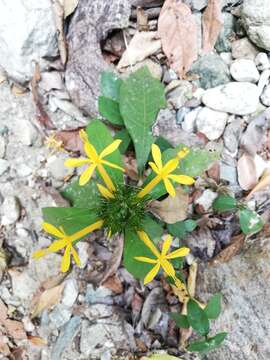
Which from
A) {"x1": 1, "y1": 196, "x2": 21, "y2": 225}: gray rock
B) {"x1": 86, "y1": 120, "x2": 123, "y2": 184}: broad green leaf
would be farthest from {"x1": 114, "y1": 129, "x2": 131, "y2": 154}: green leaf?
{"x1": 1, "y1": 196, "x2": 21, "y2": 225}: gray rock

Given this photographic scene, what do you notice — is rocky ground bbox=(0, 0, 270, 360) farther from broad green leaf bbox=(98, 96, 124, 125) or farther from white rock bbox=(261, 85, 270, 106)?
broad green leaf bbox=(98, 96, 124, 125)

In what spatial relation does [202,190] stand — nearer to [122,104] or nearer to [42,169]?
[122,104]

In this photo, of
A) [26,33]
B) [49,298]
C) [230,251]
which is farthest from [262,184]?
[26,33]

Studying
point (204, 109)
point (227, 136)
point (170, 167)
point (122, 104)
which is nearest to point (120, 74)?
point (122, 104)

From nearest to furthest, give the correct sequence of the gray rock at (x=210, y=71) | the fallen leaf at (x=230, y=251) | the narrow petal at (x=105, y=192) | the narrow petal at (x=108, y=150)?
the narrow petal at (x=108, y=150), the narrow petal at (x=105, y=192), the fallen leaf at (x=230, y=251), the gray rock at (x=210, y=71)

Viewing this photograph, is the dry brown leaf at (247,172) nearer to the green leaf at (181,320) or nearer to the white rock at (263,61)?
the white rock at (263,61)

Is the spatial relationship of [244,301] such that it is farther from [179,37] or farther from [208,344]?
[179,37]

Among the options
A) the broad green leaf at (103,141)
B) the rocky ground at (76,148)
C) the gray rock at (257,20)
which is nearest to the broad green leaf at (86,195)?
the broad green leaf at (103,141)
